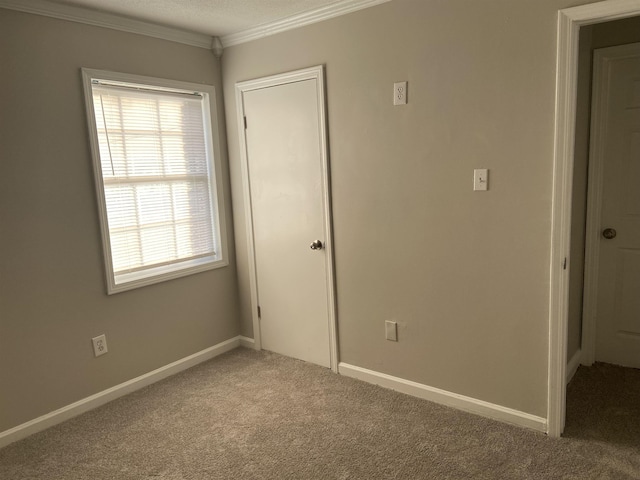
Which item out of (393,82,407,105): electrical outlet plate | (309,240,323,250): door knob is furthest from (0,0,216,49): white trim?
(309,240,323,250): door knob

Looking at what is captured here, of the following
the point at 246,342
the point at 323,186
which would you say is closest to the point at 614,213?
the point at 323,186

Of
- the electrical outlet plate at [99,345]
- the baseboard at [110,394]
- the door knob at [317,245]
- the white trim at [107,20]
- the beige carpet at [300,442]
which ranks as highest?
the white trim at [107,20]

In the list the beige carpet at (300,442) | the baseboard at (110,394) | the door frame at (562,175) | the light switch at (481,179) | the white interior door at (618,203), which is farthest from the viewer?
the white interior door at (618,203)

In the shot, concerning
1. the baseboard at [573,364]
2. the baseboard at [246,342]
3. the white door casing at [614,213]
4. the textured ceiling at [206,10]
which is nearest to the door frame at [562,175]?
the baseboard at [573,364]

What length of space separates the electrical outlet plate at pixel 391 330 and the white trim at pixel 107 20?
230 cm

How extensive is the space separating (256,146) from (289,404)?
1.76 meters

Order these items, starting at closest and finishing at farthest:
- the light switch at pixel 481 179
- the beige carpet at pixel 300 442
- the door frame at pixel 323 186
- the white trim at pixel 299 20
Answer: the beige carpet at pixel 300 442, the light switch at pixel 481 179, the white trim at pixel 299 20, the door frame at pixel 323 186

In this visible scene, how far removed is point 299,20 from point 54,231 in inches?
76.0

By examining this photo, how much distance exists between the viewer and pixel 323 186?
3.08m

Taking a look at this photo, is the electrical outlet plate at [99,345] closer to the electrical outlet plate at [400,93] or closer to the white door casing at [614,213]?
the electrical outlet plate at [400,93]

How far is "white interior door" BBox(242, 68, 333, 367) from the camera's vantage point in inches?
123

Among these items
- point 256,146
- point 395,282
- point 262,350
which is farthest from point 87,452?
point 256,146

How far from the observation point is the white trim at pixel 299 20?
8.98ft

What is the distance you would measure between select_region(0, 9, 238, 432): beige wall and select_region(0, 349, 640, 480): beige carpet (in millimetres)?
283
